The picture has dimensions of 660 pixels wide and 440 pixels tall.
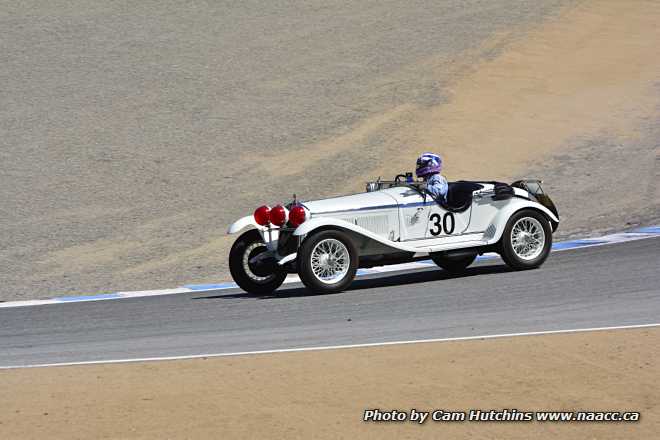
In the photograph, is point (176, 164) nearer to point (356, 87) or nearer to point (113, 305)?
point (356, 87)

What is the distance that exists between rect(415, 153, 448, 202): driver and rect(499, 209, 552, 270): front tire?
891mm

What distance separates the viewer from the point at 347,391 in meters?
7.59

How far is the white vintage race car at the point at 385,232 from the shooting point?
11938 millimetres

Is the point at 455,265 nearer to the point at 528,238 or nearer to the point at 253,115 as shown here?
the point at 528,238

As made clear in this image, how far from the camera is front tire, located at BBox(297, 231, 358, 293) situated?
38.5 ft

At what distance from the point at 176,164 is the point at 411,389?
19.9 metres

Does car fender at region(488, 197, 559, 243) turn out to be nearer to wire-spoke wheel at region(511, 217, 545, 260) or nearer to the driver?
wire-spoke wheel at region(511, 217, 545, 260)

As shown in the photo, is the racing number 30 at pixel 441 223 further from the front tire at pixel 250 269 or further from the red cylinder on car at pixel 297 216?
the front tire at pixel 250 269

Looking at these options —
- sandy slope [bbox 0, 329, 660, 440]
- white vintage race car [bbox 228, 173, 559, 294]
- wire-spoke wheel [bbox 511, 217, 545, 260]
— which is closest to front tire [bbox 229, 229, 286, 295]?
white vintage race car [bbox 228, 173, 559, 294]

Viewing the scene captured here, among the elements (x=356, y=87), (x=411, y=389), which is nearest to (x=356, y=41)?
(x=356, y=87)

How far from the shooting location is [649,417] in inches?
263

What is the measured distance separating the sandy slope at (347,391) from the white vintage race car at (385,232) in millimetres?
3121

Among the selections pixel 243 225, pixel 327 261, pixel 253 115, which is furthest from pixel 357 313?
pixel 253 115

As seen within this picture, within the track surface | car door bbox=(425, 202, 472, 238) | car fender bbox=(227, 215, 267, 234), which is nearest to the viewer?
the track surface
